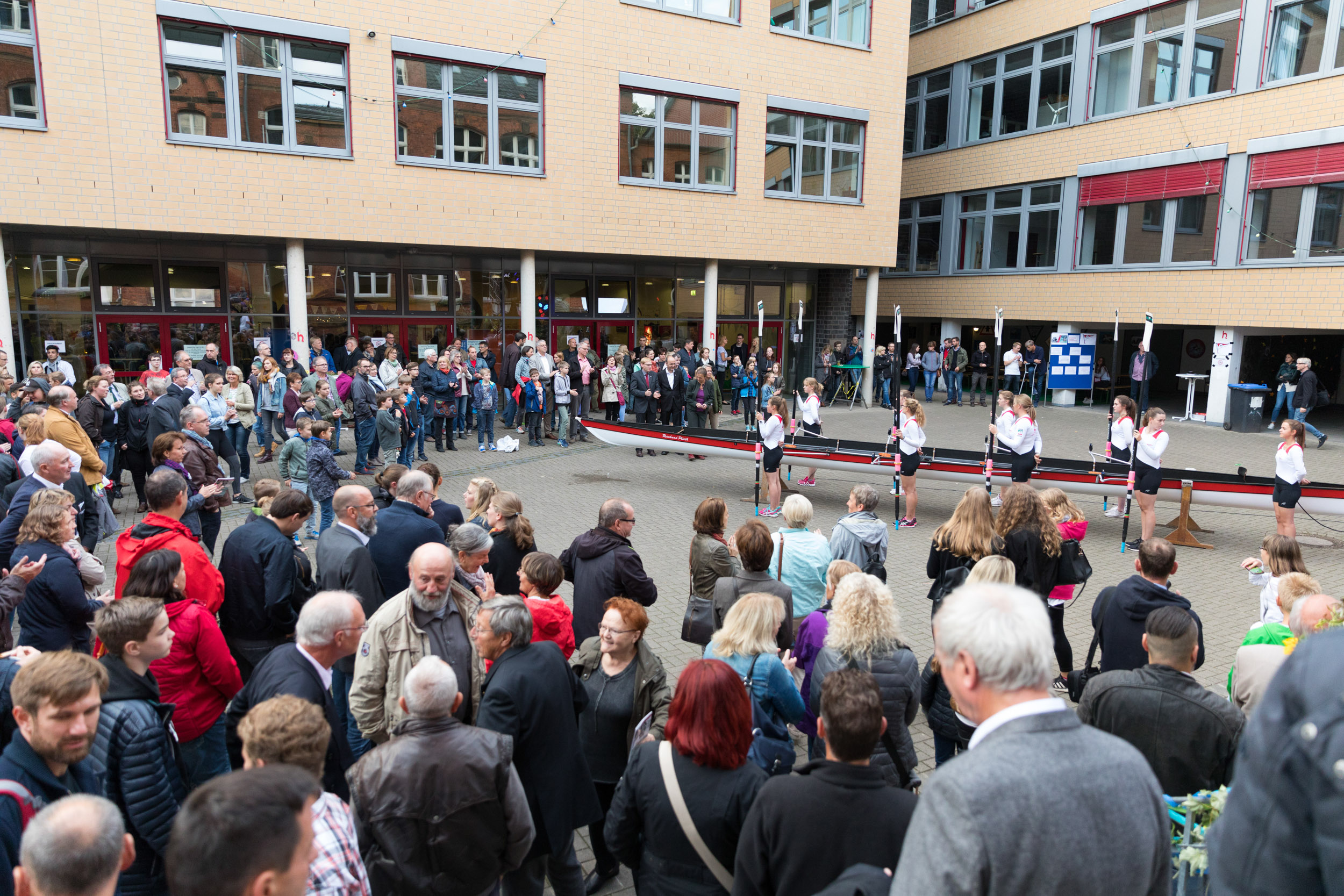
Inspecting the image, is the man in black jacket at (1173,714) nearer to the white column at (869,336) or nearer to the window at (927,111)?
the white column at (869,336)

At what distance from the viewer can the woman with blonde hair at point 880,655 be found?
13.2 feet

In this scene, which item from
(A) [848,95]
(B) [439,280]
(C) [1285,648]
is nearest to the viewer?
(C) [1285,648]

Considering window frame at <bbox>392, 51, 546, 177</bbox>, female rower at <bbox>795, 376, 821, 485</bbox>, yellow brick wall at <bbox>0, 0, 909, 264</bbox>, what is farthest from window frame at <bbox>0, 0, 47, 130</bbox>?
female rower at <bbox>795, 376, 821, 485</bbox>

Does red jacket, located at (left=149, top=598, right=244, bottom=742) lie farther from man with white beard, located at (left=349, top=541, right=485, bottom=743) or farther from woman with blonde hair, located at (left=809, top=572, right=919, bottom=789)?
woman with blonde hair, located at (left=809, top=572, right=919, bottom=789)

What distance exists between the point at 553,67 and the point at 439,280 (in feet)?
19.1

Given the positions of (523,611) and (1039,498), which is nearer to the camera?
(523,611)

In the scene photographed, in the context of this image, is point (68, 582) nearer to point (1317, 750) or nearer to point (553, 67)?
point (1317, 750)

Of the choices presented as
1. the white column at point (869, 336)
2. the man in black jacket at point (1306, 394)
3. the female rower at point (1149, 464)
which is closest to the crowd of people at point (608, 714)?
the female rower at point (1149, 464)

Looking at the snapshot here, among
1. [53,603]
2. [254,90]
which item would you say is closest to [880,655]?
[53,603]

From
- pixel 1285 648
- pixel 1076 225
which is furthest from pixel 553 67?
pixel 1285 648

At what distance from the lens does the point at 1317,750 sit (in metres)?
1.29

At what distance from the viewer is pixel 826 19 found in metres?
23.2

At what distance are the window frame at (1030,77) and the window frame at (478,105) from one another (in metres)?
15.4

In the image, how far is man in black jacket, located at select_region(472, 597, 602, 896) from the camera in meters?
3.61
